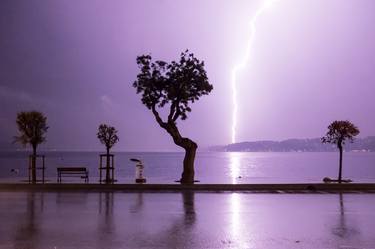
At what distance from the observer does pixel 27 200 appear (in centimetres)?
1920

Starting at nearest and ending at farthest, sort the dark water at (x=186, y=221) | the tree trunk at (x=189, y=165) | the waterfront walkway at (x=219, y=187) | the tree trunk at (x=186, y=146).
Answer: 1. the dark water at (x=186, y=221)
2. the waterfront walkway at (x=219, y=187)
3. the tree trunk at (x=186, y=146)
4. the tree trunk at (x=189, y=165)

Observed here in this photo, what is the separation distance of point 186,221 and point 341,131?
2034 centimetres

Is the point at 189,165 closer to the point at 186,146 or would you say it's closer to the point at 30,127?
the point at 186,146

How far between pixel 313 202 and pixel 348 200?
1714mm

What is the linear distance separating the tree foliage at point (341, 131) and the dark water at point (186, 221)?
1072 cm

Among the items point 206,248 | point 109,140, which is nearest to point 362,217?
point 206,248

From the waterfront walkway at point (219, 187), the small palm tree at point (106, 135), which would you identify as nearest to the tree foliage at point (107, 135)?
the small palm tree at point (106, 135)

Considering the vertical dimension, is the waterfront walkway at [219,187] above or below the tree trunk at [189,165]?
below

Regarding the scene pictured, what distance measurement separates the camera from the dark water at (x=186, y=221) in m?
10.3

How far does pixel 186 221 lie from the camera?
13281mm

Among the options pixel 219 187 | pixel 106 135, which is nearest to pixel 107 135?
pixel 106 135

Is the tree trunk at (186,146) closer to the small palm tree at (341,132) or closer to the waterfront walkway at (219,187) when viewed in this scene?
the waterfront walkway at (219,187)

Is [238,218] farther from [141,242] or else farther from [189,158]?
[189,158]

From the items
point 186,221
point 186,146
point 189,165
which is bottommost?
point 186,221
